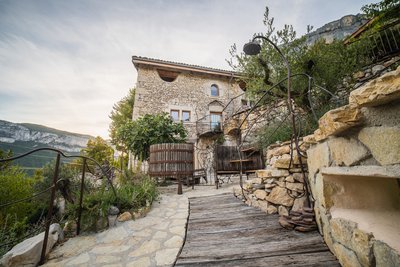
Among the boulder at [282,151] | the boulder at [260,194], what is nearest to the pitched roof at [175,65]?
the boulder at [282,151]

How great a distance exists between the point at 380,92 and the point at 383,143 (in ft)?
1.04

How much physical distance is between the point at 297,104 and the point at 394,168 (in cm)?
451

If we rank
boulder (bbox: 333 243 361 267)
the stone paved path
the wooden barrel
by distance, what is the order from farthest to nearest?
1. the wooden barrel
2. the stone paved path
3. boulder (bbox: 333 243 361 267)

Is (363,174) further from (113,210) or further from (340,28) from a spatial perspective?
(340,28)

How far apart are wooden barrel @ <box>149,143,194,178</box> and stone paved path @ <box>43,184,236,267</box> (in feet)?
7.00

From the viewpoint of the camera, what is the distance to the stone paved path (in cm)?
169

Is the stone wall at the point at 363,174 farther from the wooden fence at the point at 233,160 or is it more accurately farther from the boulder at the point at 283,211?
the wooden fence at the point at 233,160

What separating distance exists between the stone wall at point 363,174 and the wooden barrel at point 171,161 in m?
3.85

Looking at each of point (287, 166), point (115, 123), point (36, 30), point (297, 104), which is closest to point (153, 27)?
point (36, 30)

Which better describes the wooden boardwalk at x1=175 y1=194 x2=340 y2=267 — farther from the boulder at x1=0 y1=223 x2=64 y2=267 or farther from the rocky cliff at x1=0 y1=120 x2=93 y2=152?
the rocky cliff at x1=0 y1=120 x2=93 y2=152

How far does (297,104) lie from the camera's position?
475 cm

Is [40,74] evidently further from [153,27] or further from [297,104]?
[297,104]

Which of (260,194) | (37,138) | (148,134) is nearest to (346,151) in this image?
(260,194)

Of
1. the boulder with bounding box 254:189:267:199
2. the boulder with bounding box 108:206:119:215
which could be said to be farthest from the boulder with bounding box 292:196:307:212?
the boulder with bounding box 108:206:119:215
